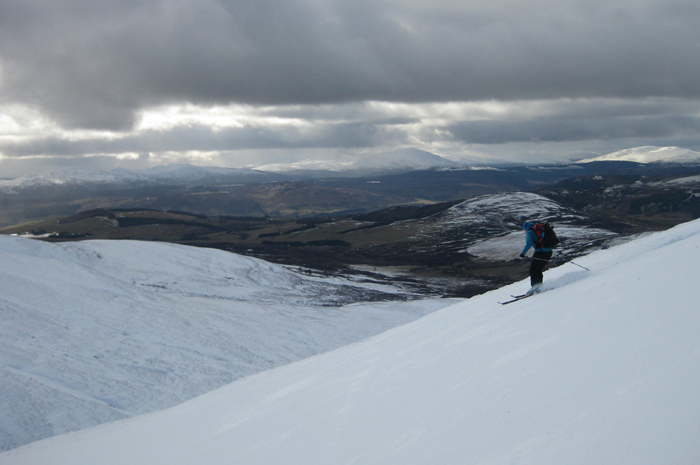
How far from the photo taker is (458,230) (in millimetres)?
160125

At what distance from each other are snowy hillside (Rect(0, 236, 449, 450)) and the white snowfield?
7745 millimetres

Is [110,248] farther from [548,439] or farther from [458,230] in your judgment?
[458,230]

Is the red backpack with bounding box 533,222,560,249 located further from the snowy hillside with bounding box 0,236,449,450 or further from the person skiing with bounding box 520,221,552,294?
the snowy hillside with bounding box 0,236,449,450

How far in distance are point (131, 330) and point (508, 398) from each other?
98.9 feet

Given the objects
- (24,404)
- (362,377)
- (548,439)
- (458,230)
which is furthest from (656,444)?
(458,230)

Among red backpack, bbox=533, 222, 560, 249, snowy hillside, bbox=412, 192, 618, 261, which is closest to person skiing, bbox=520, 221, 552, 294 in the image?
red backpack, bbox=533, 222, 560, 249

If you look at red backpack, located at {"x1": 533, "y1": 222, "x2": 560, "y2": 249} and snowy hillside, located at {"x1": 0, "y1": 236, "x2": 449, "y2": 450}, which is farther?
snowy hillside, located at {"x1": 0, "y1": 236, "x2": 449, "y2": 450}

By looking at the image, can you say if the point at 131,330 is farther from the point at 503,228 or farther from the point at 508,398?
the point at 503,228

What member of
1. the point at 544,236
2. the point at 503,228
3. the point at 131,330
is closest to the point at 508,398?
the point at 544,236

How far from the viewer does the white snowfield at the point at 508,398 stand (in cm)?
507

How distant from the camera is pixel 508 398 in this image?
21.8ft

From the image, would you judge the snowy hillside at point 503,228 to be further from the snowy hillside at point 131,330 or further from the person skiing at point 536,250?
the person skiing at point 536,250

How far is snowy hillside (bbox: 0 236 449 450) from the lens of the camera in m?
21.8

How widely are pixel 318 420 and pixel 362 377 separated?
2658 millimetres
